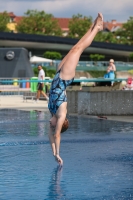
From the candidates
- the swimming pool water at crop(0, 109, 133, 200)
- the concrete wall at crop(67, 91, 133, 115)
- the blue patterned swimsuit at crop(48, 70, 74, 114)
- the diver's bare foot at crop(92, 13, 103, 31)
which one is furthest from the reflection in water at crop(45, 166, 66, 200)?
the concrete wall at crop(67, 91, 133, 115)

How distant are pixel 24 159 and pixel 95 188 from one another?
1999 millimetres

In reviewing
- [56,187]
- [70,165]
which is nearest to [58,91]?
[70,165]

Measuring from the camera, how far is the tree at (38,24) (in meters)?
126

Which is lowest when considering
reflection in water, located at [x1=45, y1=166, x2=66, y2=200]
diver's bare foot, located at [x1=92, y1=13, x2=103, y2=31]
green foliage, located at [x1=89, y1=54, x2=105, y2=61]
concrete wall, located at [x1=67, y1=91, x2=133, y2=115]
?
green foliage, located at [x1=89, y1=54, x2=105, y2=61]

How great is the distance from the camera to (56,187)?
595 cm

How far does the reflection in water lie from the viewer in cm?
553

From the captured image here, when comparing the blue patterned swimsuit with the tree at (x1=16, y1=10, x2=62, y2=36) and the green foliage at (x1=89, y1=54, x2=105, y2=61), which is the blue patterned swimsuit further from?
the tree at (x1=16, y1=10, x2=62, y2=36)

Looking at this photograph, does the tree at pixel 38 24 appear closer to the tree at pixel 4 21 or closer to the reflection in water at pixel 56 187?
the tree at pixel 4 21

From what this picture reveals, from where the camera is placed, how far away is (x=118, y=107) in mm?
15562

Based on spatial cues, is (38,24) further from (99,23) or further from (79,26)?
(99,23)

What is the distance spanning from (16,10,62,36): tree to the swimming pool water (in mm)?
114701

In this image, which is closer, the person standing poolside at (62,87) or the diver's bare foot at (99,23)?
the person standing poolside at (62,87)

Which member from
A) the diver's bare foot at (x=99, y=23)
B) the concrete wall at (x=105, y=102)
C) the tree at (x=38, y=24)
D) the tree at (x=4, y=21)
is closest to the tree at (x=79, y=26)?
the tree at (x=38, y=24)

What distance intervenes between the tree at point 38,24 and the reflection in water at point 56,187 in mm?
118677
